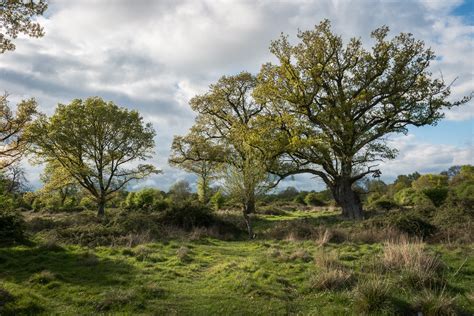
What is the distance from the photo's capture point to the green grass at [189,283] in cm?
727

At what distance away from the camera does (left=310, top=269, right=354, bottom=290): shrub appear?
829cm

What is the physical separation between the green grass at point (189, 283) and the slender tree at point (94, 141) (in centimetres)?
2057

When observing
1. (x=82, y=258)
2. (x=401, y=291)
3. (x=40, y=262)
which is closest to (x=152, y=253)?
(x=82, y=258)

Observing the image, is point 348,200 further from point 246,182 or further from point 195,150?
point 195,150

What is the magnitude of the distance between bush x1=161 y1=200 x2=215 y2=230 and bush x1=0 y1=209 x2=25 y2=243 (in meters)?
8.74

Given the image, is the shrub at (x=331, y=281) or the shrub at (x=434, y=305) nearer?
the shrub at (x=434, y=305)

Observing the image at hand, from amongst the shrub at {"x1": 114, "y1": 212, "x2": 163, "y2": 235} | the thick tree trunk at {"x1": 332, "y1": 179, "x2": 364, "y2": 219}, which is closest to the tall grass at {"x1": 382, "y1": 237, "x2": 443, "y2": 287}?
the shrub at {"x1": 114, "y1": 212, "x2": 163, "y2": 235}

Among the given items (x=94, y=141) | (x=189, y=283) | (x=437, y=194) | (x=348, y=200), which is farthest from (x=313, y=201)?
(x=189, y=283)

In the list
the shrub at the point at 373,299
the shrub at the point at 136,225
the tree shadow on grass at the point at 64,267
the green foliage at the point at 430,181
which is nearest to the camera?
the shrub at the point at 373,299

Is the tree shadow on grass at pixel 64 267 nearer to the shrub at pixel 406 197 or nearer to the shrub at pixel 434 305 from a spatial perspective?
the shrub at pixel 434 305

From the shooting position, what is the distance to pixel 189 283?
927 cm

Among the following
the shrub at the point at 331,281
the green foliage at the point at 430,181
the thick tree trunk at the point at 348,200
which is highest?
the green foliage at the point at 430,181

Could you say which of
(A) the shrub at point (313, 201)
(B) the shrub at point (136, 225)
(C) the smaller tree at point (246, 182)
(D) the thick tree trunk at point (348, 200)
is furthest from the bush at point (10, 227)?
(A) the shrub at point (313, 201)

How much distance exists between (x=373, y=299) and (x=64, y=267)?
9090 millimetres
